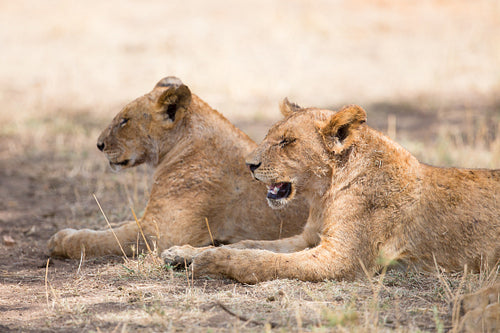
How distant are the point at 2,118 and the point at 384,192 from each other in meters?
8.08

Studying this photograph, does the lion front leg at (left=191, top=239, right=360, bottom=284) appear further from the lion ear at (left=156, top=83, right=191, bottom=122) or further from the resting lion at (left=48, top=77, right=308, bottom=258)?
the lion ear at (left=156, top=83, right=191, bottom=122)

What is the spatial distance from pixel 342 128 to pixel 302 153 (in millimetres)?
324

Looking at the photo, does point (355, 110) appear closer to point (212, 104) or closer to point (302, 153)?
point (302, 153)

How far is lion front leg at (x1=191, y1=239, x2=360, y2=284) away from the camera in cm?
427

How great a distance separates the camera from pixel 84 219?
6637 millimetres

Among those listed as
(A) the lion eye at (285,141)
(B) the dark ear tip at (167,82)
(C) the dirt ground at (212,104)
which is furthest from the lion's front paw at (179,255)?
(B) the dark ear tip at (167,82)

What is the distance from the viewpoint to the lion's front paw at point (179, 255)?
15.3 feet

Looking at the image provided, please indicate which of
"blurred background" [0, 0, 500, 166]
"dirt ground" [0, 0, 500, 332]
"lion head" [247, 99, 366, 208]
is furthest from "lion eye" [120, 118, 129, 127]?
"blurred background" [0, 0, 500, 166]

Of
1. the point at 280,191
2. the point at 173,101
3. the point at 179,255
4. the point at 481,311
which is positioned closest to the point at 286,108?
the point at 280,191

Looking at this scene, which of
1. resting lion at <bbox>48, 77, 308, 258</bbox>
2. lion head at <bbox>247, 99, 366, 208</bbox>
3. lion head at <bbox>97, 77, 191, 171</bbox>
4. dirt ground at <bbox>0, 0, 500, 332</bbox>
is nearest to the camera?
dirt ground at <bbox>0, 0, 500, 332</bbox>

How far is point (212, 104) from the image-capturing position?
39.8 ft

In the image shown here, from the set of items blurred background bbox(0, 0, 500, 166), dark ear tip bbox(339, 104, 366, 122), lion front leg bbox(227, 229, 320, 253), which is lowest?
lion front leg bbox(227, 229, 320, 253)

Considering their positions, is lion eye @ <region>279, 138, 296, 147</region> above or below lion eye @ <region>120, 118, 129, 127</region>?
below

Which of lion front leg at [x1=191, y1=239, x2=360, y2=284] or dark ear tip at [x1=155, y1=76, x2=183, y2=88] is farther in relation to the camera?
dark ear tip at [x1=155, y1=76, x2=183, y2=88]
